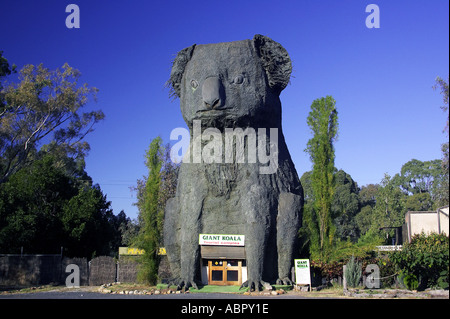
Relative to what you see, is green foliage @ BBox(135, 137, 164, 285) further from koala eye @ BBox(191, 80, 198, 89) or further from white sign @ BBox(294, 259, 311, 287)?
white sign @ BBox(294, 259, 311, 287)

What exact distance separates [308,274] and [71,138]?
20.7 meters

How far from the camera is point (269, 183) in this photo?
12883 mm

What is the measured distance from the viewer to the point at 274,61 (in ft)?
44.3

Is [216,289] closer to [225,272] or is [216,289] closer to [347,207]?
[225,272]

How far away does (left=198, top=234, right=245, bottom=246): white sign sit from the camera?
1283cm

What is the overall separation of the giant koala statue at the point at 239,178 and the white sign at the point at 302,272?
19.9 inches

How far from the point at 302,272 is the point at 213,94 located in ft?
18.7

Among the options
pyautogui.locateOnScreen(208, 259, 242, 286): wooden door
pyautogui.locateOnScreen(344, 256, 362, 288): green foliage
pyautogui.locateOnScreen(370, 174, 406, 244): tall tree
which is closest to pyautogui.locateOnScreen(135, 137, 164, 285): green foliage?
pyautogui.locateOnScreen(208, 259, 242, 286): wooden door

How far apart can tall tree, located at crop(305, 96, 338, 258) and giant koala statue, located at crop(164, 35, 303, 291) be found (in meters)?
1.28

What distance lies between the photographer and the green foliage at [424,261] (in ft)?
31.4

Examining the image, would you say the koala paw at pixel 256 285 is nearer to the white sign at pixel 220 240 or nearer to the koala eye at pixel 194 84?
the white sign at pixel 220 240

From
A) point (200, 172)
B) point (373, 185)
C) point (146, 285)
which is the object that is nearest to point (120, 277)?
point (146, 285)
